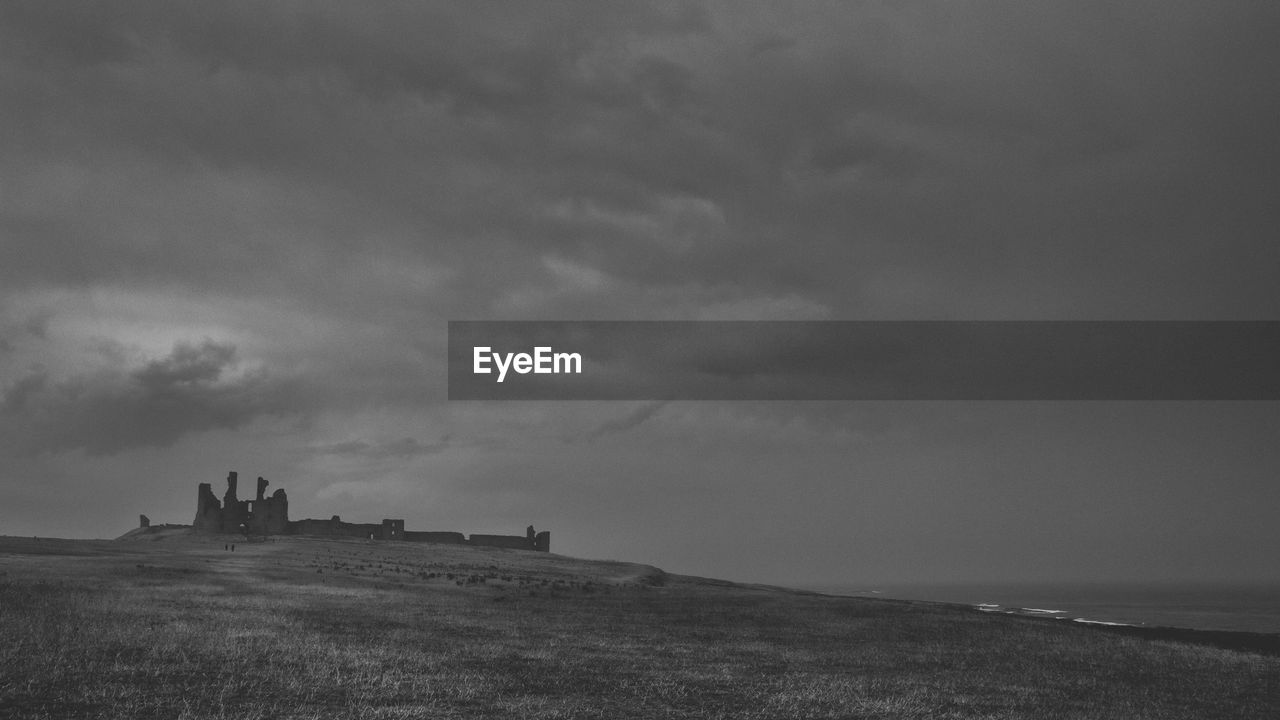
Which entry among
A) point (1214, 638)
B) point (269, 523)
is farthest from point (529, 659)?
point (269, 523)

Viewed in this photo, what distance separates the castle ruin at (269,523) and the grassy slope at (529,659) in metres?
81.2

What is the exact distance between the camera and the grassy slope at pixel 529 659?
19562mm

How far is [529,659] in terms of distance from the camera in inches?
1060

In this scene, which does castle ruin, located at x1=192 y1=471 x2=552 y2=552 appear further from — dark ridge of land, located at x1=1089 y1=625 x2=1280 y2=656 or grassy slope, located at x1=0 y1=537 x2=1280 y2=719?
dark ridge of land, located at x1=1089 y1=625 x2=1280 y2=656

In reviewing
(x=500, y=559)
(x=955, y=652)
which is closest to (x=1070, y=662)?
(x=955, y=652)

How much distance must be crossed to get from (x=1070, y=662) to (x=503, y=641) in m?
19.6

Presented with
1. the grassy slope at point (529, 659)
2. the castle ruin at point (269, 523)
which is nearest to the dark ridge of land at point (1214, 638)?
the grassy slope at point (529, 659)

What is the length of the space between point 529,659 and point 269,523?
385 feet

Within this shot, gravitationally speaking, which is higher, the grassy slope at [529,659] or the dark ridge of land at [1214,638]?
the grassy slope at [529,659]

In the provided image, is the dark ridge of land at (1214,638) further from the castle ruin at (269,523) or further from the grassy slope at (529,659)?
the castle ruin at (269,523)

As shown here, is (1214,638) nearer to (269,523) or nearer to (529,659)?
(529,659)

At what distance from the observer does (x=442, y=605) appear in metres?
43.8

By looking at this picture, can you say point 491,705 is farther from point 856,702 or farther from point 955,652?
point 955,652

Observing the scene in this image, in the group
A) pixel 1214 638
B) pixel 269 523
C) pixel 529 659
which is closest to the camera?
pixel 529 659
